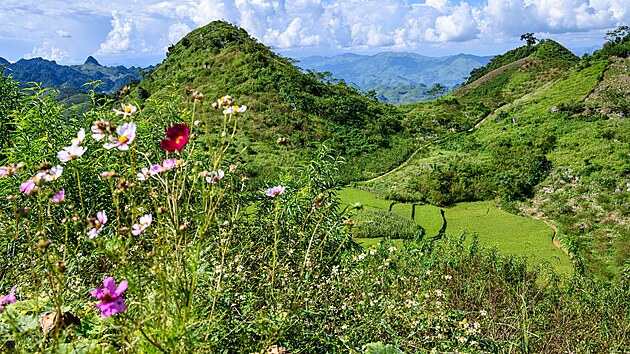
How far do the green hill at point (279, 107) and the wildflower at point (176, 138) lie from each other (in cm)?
1170

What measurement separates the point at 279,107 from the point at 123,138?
16474 mm

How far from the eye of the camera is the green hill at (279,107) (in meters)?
15.2

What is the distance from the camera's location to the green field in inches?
316

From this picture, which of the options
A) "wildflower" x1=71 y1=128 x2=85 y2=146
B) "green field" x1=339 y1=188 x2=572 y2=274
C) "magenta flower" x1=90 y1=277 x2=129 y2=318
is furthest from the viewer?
"green field" x1=339 y1=188 x2=572 y2=274

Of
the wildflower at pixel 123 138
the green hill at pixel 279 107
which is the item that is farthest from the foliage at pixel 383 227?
the wildflower at pixel 123 138

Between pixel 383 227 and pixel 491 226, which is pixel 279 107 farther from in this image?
pixel 491 226

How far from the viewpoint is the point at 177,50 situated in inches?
1006

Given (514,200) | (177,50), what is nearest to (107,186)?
(514,200)

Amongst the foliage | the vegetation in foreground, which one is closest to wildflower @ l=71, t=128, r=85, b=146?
the vegetation in foreground

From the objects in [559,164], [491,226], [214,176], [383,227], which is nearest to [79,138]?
[214,176]

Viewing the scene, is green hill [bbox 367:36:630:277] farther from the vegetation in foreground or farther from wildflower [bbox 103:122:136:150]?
wildflower [bbox 103:122:136:150]

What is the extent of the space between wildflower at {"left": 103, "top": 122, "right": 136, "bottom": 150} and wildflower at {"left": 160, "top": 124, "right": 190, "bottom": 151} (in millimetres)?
78

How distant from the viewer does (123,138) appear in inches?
41.7

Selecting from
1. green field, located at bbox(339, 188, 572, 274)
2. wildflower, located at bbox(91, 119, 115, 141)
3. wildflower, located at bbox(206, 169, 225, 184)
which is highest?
wildflower, located at bbox(91, 119, 115, 141)
